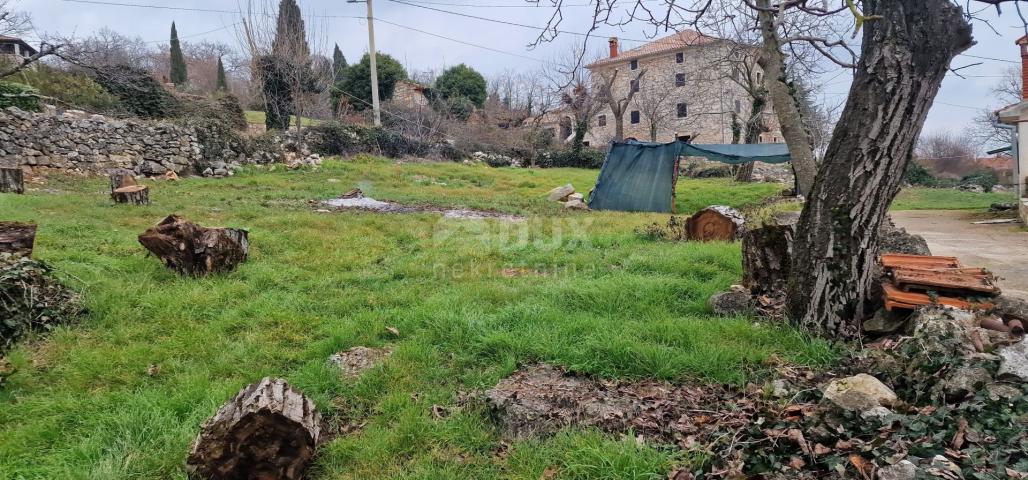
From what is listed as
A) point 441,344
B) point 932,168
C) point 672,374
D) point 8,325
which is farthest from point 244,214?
point 932,168

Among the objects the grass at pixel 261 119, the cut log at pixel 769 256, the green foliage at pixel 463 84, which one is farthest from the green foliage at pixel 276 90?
the cut log at pixel 769 256

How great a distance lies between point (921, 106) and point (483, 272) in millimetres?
3384

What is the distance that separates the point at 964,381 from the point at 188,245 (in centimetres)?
509

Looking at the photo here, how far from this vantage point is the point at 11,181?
28.9 feet

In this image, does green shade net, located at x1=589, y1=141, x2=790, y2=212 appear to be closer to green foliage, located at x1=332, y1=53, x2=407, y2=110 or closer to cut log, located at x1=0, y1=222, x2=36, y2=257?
cut log, located at x1=0, y1=222, x2=36, y2=257

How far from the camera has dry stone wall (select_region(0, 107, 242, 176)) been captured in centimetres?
1132

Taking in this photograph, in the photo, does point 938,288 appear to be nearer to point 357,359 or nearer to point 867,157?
point 867,157

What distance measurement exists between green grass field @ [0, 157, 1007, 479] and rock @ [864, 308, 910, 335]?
0.32 meters

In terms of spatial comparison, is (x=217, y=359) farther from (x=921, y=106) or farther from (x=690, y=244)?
(x=690, y=244)

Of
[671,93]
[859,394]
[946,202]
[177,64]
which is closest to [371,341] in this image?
[859,394]

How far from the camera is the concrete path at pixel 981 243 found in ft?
12.7

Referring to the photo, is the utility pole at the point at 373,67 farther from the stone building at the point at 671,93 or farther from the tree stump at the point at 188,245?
the tree stump at the point at 188,245

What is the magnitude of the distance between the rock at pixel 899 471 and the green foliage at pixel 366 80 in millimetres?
24672

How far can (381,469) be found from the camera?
2.02 metres
